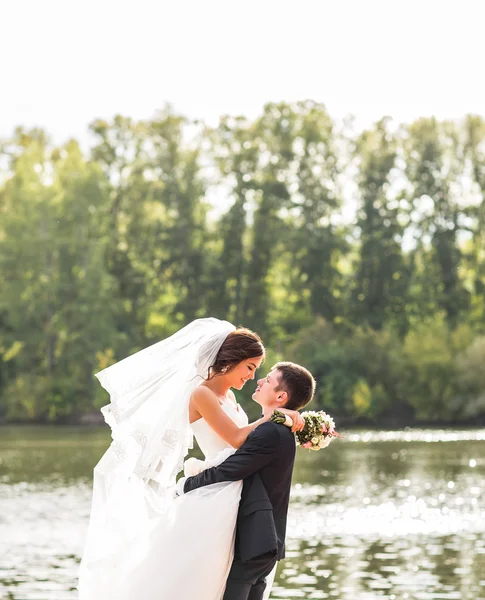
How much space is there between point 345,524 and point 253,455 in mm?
14981

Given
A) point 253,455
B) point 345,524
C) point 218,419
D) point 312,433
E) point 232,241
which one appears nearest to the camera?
point 253,455

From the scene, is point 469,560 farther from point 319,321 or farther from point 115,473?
point 319,321

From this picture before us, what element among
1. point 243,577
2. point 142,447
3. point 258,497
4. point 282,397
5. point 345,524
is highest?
point 282,397

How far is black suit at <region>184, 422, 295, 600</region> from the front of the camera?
19.8 feet

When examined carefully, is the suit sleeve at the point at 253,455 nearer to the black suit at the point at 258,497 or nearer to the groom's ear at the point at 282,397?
the black suit at the point at 258,497

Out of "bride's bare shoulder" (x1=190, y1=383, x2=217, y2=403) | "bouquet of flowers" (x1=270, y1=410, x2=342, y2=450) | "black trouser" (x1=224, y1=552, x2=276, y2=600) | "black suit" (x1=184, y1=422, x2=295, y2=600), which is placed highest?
"bride's bare shoulder" (x1=190, y1=383, x2=217, y2=403)

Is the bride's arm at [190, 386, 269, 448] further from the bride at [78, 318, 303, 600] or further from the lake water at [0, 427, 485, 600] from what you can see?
the lake water at [0, 427, 485, 600]

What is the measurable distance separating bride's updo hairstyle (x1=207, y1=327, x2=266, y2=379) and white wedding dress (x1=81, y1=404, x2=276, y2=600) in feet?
0.56

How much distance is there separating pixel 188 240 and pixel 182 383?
198ft

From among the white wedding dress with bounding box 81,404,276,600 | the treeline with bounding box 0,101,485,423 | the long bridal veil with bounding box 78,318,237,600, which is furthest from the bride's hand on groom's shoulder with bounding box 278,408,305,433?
the treeline with bounding box 0,101,485,423

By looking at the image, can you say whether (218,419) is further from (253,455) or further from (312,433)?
(312,433)

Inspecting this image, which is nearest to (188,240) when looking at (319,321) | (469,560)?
(319,321)

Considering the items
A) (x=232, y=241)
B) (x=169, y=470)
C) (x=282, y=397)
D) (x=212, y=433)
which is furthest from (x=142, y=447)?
(x=232, y=241)

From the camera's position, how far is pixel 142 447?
6.52 metres
